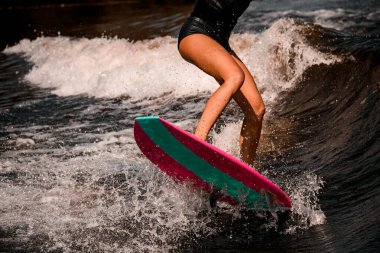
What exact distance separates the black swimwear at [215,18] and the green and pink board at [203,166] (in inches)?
34.5

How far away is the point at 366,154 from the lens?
534cm

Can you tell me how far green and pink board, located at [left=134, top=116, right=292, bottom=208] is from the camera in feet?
13.0

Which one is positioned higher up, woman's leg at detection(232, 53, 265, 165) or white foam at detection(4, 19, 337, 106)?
woman's leg at detection(232, 53, 265, 165)

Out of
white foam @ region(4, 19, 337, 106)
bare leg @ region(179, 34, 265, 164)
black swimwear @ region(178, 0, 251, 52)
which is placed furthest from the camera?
white foam @ region(4, 19, 337, 106)

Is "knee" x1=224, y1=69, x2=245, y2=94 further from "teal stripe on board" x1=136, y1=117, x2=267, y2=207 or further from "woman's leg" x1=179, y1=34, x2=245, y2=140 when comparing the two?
"teal stripe on board" x1=136, y1=117, x2=267, y2=207

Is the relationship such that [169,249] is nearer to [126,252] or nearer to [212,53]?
[126,252]

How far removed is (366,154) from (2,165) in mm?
3925

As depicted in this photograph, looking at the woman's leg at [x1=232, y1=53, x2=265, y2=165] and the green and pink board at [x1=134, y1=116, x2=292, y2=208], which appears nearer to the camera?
the green and pink board at [x1=134, y1=116, x2=292, y2=208]

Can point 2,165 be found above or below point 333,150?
below

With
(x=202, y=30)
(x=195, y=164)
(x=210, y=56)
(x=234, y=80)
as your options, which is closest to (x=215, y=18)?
(x=202, y=30)

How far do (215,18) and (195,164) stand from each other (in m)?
1.21

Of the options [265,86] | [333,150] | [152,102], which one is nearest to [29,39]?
[152,102]

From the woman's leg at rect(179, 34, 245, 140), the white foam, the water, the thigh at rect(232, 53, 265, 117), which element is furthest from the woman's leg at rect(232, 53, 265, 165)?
the white foam

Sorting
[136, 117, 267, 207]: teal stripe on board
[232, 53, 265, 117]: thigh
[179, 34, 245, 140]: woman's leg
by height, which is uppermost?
[179, 34, 245, 140]: woman's leg
